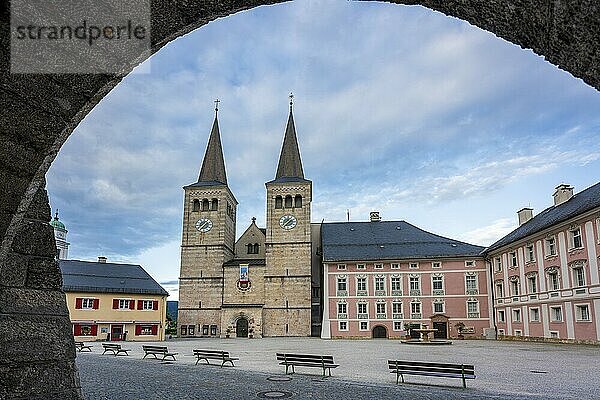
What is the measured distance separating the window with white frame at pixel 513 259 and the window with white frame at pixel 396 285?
11.4 meters

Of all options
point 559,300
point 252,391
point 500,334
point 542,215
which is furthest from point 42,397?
point 500,334

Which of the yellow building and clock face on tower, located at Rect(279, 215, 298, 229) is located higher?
clock face on tower, located at Rect(279, 215, 298, 229)

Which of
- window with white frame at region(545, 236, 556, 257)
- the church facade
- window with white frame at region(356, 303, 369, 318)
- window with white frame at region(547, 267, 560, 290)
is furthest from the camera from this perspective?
the church facade

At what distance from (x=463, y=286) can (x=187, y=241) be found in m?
29.9

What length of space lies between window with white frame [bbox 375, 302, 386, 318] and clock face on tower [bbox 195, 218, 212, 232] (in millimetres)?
20765

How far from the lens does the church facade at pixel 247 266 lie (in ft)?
167

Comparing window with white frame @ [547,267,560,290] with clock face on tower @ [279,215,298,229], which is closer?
window with white frame @ [547,267,560,290]

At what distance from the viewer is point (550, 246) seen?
32844 mm

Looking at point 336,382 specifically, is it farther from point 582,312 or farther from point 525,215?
point 525,215

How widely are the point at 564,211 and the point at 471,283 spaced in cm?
1455

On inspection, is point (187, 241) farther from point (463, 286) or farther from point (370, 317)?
point (463, 286)

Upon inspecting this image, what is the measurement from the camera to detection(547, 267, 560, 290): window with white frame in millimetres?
31953

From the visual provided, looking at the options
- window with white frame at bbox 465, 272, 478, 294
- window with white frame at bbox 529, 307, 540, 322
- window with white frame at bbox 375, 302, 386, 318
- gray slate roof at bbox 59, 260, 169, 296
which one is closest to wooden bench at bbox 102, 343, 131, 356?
gray slate roof at bbox 59, 260, 169, 296

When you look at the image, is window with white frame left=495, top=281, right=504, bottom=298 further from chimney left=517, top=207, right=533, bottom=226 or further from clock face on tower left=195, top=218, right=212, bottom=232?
clock face on tower left=195, top=218, right=212, bottom=232
